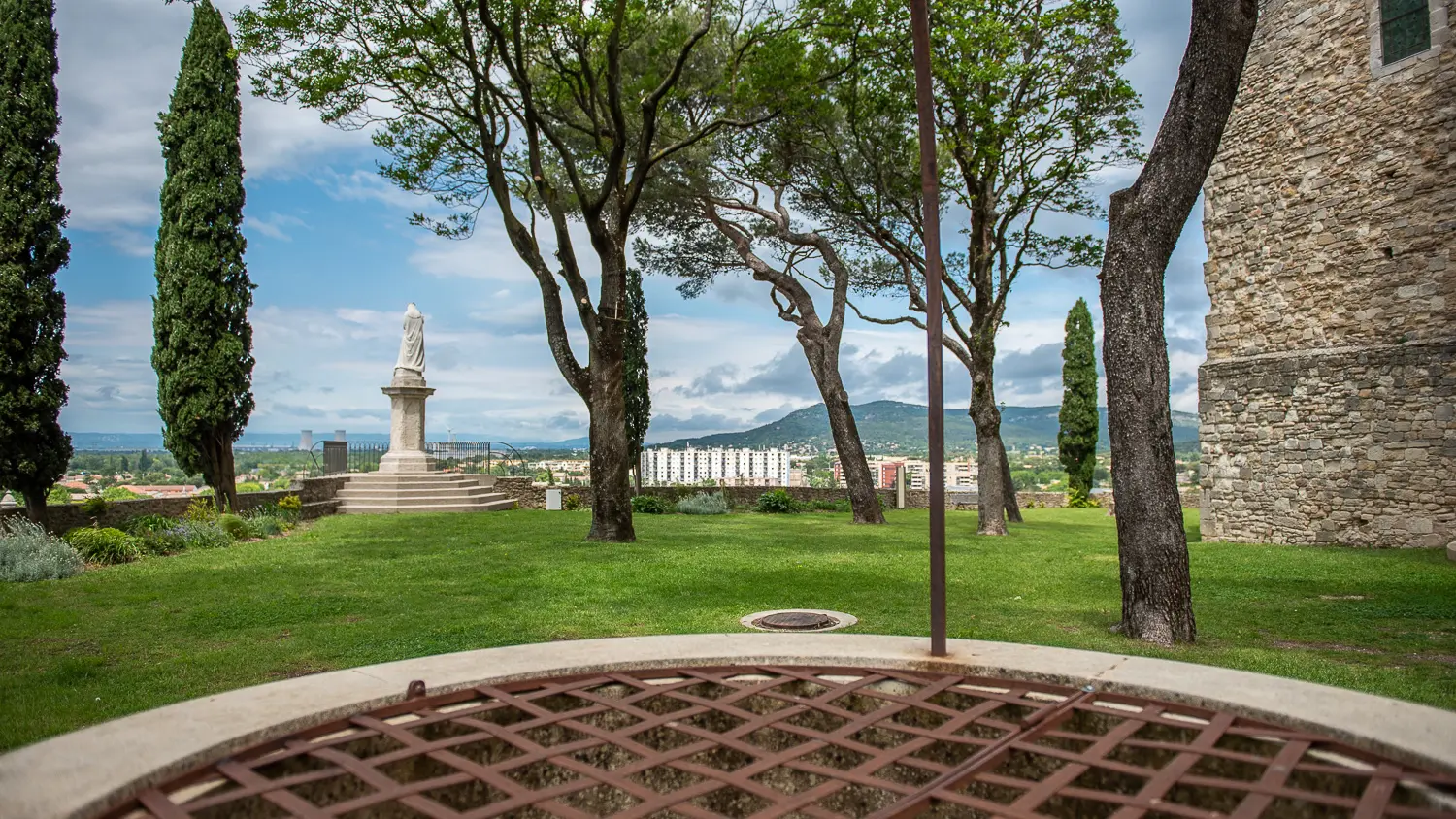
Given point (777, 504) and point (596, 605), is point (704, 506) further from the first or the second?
point (596, 605)

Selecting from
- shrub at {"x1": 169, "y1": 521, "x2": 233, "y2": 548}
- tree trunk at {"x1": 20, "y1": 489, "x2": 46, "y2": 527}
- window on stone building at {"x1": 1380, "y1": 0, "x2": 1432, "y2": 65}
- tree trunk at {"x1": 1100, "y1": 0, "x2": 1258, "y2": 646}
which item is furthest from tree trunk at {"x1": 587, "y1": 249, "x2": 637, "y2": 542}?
window on stone building at {"x1": 1380, "y1": 0, "x2": 1432, "y2": 65}

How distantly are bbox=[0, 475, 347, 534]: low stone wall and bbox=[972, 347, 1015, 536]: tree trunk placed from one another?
11.9m

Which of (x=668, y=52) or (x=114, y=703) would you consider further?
(x=668, y=52)

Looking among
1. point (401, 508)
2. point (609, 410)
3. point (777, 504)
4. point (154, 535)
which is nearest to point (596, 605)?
point (609, 410)

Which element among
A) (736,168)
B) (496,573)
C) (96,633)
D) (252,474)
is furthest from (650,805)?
(252,474)

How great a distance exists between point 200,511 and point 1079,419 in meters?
23.5

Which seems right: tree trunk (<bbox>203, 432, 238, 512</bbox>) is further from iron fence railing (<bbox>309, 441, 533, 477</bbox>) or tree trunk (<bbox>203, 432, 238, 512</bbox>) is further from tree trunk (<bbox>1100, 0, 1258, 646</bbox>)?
tree trunk (<bbox>1100, 0, 1258, 646</bbox>)

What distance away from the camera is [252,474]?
19688 mm

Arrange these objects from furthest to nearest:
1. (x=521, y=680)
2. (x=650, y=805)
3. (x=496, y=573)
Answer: (x=496, y=573) < (x=521, y=680) < (x=650, y=805)

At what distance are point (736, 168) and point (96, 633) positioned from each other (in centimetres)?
1334

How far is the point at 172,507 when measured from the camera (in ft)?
42.7

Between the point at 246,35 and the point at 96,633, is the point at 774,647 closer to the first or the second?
the point at 96,633

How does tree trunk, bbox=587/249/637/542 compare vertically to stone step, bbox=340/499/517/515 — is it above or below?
above

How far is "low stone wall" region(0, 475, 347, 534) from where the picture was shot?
1137 centimetres
